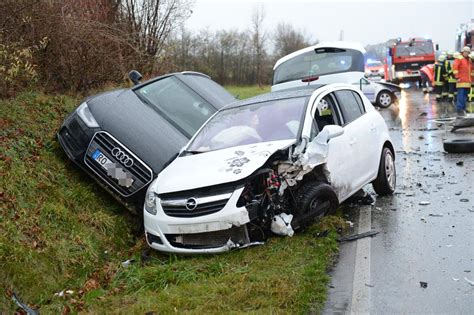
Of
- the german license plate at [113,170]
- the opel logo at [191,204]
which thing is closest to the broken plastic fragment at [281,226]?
the opel logo at [191,204]

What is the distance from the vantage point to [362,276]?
464cm

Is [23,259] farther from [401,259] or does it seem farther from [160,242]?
[401,259]

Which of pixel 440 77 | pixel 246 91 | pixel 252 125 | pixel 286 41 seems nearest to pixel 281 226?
pixel 252 125

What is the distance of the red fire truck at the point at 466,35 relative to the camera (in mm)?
25844

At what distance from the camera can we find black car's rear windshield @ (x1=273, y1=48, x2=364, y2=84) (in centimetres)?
1339

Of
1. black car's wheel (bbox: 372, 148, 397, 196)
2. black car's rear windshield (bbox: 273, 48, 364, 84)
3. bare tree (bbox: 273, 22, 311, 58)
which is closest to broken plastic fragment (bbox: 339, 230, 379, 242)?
black car's wheel (bbox: 372, 148, 397, 196)

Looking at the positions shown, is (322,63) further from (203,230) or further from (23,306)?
(23,306)

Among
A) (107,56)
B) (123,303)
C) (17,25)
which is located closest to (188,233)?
(123,303)

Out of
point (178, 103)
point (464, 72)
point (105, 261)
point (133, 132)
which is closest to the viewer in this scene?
point (105, 261)

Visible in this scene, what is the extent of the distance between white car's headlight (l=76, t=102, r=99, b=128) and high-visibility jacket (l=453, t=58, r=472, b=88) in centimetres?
1232

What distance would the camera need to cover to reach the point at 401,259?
16.3 ft

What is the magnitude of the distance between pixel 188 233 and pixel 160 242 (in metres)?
0.38

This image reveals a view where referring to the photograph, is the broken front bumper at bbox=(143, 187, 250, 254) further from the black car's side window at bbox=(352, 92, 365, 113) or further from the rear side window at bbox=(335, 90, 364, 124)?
the black car's side window at bbox=(352, 92, 365, 113)

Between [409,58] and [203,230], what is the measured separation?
93.4ft
